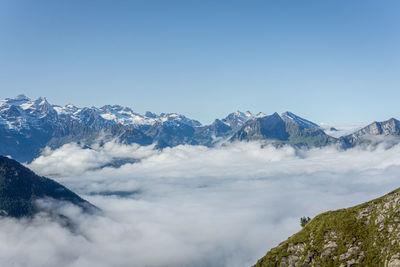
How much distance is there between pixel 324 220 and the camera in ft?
505

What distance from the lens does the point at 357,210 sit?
148875 millimetres

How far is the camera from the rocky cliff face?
12338cm

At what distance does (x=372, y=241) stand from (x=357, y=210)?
73.8 ft

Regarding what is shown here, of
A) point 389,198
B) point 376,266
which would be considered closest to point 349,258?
point 376,266

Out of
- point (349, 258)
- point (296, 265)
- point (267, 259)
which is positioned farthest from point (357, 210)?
point (267, 259)

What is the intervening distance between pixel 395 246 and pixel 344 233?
73.1ft

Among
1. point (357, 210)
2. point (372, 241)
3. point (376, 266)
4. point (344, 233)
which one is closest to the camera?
point (376, 266)

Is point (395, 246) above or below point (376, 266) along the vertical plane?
above

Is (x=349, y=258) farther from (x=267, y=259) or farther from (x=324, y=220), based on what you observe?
(x=267, y=259)

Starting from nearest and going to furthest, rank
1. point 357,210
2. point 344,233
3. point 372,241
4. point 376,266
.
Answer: point 376,266
point 372,241
point 344,233
point 357,210

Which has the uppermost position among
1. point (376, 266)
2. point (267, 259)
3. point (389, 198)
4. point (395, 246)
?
point (389, 198)

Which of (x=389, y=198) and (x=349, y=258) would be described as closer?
(x=349, y=258)

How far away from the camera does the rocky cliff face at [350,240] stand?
123 metres

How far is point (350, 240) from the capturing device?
134125mm
